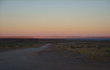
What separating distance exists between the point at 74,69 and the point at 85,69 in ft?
2.64

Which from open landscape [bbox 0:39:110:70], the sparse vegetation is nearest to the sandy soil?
open landscape [bbox 0:39:110:70]

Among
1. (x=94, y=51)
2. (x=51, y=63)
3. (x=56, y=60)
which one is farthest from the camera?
(x=94, y=51)

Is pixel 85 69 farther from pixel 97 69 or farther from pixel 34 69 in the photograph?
pixel 34 69

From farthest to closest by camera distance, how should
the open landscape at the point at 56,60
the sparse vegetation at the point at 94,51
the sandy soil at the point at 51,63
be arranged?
1. the sparse vegetation at the point at 94,51
2. the open landscape at the point at 56,60
3. the sandy soil at the point at 51,63

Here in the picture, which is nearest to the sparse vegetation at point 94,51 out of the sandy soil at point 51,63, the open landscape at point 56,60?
the open landscape at point 56,60

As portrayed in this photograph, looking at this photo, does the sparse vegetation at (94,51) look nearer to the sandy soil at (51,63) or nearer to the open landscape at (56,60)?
the open landscape at (56,60)

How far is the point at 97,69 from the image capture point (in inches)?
424

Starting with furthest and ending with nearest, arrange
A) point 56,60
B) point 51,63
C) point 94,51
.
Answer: point 94,51
point 56,60
point 51,63

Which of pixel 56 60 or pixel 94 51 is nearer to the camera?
pixel 56 60

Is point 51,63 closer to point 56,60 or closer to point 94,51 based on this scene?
point 56,60

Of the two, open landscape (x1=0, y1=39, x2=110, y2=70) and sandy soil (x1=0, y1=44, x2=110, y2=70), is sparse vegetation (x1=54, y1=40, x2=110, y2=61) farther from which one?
sandy soil (x1=0, y1=44, x2=110, y2=70)

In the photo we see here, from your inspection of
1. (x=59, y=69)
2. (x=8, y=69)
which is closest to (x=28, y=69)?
(x=8, y=69)

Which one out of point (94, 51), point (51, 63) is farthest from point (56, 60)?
point (94, 51)

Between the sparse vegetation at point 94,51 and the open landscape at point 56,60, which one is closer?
the open landscape at point 56,60
